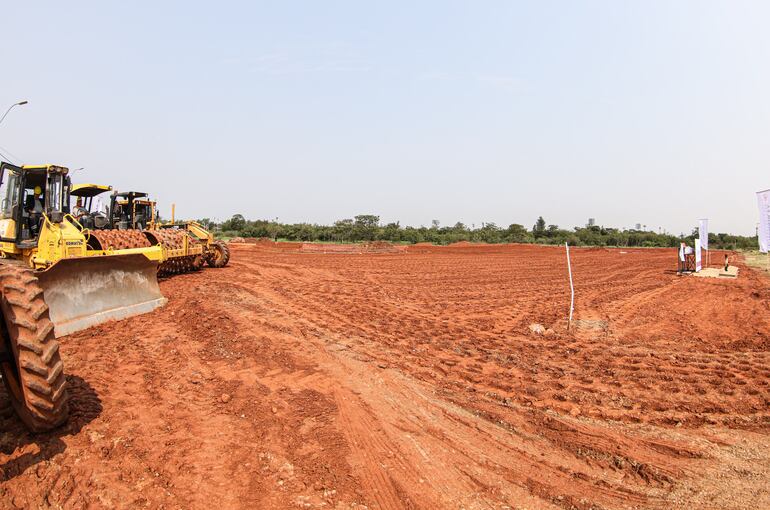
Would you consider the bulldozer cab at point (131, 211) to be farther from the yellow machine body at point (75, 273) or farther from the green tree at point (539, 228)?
the green tree at point (539, 228)

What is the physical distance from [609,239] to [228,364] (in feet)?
229

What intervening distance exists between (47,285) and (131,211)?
10.6m

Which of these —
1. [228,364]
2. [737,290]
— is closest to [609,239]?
[737,290]

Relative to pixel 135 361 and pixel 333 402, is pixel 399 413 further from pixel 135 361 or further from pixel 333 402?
pixel 135 361

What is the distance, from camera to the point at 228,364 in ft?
19.7

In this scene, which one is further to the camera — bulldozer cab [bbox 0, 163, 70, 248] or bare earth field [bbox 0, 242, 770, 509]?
bulldozer cab [bbox 0, 163, 70, 248]

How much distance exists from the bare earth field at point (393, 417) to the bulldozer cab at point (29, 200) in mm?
2952

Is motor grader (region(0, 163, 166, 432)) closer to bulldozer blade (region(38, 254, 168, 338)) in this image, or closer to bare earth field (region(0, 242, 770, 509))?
bulldozer blade (region(38, 254, 168, 338))

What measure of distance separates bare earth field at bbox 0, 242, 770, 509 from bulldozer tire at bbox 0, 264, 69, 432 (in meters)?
0.30

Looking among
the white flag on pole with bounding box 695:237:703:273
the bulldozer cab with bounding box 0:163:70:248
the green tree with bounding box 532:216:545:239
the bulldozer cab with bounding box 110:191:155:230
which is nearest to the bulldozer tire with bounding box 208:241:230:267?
the bulldozer cab with bounding box 110:191:155:230

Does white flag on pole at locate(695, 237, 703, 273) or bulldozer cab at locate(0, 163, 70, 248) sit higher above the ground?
bulldozer cab at locate(0, 163, 70, 248)

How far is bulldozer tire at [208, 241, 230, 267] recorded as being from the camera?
17922mm

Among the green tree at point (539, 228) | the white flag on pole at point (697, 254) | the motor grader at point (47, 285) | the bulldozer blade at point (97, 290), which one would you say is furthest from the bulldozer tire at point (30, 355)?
the green tree at point (539, 228)

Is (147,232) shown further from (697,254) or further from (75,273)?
(697,254)
